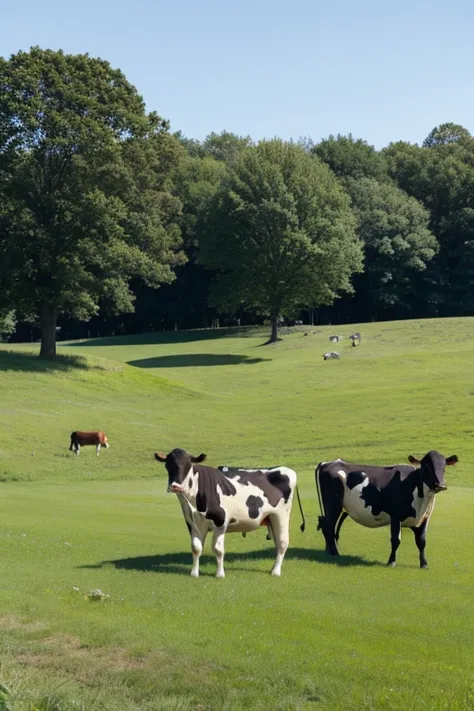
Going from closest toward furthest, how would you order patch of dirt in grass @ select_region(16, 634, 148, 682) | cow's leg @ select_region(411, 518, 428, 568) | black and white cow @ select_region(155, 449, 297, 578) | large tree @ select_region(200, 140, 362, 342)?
1. patch of dirt in grass @ select_region(16, 634, 148, 682)
2. black and white cow @ select_region(155, 449, 297, 578)
3. cow's leg @ select_region(411, 518, 428, 568)
4. large tree @ select_region(200, 140, 362, 342)

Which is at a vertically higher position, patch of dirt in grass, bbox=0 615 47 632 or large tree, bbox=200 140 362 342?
large tree, bbox=200 140 362 342

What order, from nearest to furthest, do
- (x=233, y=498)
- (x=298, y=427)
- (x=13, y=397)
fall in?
(x=233, y=498) < (x=298, y=427) < (x=13, y=397)

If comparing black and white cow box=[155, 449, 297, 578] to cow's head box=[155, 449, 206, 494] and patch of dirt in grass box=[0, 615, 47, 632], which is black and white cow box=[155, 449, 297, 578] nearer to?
cow's head box=[155, 449, 206, 494]

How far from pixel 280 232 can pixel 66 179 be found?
31039mm

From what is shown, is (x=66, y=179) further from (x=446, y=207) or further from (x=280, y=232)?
(x=446, y=207)

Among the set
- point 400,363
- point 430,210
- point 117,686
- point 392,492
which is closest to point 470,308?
point 430,210

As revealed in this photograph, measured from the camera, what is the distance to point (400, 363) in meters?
68.1

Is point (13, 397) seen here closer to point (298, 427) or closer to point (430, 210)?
point (298, 427)

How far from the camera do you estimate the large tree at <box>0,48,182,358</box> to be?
54.8 metres

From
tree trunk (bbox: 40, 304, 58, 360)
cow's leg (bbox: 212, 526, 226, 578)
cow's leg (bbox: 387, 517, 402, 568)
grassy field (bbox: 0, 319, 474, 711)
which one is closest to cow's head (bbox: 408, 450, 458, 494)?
cow's leg (bbox: 387, 517, 402, 568)

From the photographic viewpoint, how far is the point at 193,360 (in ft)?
261

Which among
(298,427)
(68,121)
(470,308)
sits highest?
(68,121)

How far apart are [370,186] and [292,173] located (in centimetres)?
3026

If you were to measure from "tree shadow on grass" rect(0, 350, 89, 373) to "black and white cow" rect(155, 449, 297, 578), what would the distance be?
41923mm
